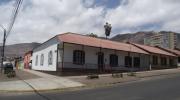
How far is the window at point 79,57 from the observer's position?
33.0 m

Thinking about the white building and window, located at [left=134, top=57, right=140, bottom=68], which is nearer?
the white building

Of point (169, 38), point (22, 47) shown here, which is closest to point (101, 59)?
point (169, 38)

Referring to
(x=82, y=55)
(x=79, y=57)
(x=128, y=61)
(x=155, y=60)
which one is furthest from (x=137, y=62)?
(x=79, y=57)

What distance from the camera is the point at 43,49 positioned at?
40.3 meters

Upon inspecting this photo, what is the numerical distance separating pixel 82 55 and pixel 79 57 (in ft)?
1.48

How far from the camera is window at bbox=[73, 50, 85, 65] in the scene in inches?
1300

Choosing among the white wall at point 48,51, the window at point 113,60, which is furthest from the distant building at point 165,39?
the white wall at point 48,51

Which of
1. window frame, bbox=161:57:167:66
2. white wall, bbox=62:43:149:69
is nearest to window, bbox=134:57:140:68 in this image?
white wall, bbox=62:43:149:69

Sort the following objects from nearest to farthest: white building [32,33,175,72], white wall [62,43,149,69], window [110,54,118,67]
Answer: white building [32,33,175,72] < white wall [62,43,149,69] < window [110,54,118,67]

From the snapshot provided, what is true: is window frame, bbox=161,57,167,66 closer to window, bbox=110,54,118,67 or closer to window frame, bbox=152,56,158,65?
window frame, bbox=152,56,158,65

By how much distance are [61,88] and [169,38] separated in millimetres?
109431

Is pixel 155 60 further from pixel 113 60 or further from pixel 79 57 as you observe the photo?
pixel 79 57

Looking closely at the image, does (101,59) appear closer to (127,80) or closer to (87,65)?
(87,65)

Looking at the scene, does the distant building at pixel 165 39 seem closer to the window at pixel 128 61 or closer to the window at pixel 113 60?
the window at pixel 128 61
